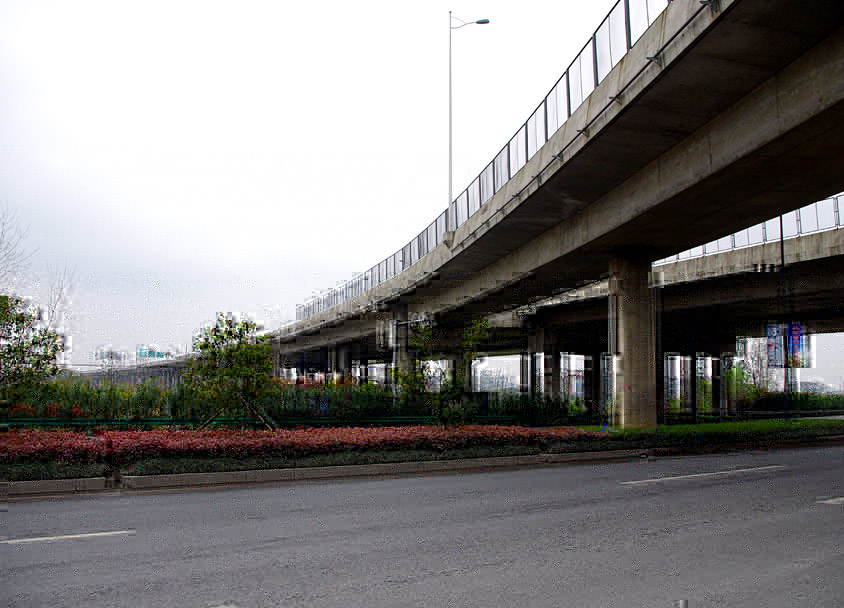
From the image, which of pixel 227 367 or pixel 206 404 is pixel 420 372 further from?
pixel 206 404

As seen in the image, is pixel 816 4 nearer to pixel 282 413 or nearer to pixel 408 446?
pixel 408 446

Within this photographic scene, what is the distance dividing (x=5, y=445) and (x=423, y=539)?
948 centimetres

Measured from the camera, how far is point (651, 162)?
18344 mm

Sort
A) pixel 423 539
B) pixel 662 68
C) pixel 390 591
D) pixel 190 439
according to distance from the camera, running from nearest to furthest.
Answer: pixel 390 591, pixel 423 539, pixel 662 68, pixel 190 439

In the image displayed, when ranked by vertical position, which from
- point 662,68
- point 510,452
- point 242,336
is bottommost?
point 510,452

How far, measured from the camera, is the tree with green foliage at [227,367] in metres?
18.5

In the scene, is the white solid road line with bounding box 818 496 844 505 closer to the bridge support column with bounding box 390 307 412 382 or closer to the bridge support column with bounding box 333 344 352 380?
the bridge support column with bounding box 390 307 412 382

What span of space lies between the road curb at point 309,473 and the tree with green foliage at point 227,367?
12.4 feet

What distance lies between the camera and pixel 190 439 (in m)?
16.1

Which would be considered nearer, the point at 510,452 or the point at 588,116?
the point at 588,116

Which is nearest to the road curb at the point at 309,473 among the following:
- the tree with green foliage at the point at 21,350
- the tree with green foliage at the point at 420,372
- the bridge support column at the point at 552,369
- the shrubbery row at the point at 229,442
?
the shrubbery row at the point at 229,442

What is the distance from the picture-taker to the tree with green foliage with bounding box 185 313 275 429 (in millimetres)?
18453

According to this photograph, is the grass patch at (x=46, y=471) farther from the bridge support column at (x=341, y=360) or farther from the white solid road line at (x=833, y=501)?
the bridge support column at (x=341, y=360)

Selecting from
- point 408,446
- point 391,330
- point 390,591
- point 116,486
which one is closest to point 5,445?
point 116,486
